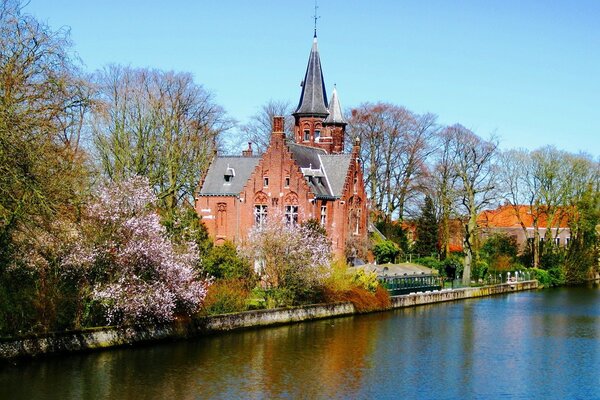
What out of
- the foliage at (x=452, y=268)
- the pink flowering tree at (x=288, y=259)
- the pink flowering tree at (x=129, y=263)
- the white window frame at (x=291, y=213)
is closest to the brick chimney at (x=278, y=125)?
the white window frame at (x=291, y=213)

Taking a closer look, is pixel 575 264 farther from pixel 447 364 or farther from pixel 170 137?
pixel 447 364

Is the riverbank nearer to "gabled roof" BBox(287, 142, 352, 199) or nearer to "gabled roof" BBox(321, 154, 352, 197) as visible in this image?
"gabled roof" BBox(287, 142, 352, 199)

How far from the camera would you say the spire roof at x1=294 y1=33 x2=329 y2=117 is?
54.0 m

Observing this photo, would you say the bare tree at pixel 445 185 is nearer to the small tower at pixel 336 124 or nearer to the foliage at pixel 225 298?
the small tower at pixel 336 124

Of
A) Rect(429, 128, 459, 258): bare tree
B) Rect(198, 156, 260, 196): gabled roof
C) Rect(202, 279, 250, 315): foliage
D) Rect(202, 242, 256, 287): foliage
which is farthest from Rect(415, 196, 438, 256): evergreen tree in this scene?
Rect(202, 279, 250, 315): foliage

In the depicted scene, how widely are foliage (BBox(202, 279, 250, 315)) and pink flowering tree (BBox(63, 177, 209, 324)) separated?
2.46 meters

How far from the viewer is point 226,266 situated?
110ft

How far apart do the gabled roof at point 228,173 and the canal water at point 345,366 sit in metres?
16.1

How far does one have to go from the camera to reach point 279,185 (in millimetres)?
47688

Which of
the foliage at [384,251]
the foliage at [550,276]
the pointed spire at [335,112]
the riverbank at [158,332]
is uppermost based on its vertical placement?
the pointed spire at [335,112]

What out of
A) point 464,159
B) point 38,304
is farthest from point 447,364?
point 464,159

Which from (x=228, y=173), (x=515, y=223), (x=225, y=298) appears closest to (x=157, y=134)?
(x=228, y=173)

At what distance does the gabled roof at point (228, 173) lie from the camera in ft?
164

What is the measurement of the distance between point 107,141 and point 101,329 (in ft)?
74.2
